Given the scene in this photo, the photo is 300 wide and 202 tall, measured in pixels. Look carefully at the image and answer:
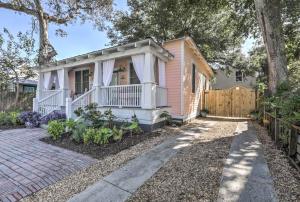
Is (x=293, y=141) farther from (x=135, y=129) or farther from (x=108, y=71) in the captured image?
(x=108, y=71)

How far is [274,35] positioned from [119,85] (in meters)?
6.36

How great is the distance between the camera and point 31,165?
4.21 metres

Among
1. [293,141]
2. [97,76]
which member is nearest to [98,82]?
[97,76]

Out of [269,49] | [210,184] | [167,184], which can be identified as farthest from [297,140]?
[269,49]

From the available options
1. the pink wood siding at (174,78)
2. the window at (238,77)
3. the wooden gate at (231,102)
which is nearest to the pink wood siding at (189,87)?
the pink wood siding at (174,78)

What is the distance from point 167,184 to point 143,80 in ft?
15.7

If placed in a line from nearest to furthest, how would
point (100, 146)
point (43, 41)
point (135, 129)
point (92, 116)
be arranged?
1. point (100, 146)
2. point (135, 129)
3. point (92, 116)
4. point (43, 41)

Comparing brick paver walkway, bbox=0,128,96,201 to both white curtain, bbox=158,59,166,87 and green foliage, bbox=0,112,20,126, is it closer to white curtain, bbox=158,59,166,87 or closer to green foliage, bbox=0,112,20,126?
green foliage, bbox=0,112,20,126

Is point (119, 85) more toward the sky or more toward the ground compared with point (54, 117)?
more toward the sky

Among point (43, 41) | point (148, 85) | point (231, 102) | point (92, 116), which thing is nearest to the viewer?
point (92, 116)

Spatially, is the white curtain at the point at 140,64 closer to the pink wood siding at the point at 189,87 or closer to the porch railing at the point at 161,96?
the porch railing at the point at 161,96

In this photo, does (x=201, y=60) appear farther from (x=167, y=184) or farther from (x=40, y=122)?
(x=167, y=184)

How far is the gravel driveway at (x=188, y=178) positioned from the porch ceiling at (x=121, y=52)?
4166 millimetres

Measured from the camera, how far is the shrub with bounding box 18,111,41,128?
9047 millimetres
